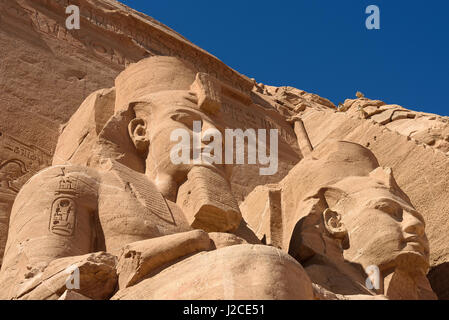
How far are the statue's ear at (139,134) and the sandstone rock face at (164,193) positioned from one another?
0.02m

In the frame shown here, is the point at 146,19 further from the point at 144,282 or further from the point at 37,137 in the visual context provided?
the point at 144,282

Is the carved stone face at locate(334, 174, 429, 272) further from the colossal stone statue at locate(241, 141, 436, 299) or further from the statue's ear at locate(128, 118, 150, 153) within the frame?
the statue's ear at locate(128, 118, 150, 153)

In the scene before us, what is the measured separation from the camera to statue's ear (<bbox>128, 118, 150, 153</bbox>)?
609 centimetres

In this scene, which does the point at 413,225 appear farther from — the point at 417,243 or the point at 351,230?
the point at 351,230

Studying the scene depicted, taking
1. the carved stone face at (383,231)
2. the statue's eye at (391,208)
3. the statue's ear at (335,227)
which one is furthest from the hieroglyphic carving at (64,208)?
the statue's eye at (391,208)

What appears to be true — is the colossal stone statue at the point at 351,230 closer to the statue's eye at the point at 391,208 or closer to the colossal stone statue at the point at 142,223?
the statue's eye at the point at 391,208

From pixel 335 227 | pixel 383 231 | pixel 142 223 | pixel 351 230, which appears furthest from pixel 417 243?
pixel 142 223

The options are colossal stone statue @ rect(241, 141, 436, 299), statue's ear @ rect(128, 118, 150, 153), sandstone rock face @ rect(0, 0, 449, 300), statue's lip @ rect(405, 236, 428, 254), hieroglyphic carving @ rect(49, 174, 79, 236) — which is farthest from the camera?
statue's ear @ rect(128, 118, 150, 153)

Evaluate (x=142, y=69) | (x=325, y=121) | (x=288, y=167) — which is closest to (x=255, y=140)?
(x=288, y=167)

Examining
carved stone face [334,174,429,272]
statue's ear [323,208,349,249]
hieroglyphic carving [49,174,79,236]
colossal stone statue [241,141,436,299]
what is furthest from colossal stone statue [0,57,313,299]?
carved stone face [334,174,429,272]

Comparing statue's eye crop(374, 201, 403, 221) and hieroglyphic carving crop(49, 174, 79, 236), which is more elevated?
statue's eye crop(374, 201, 403, 221)

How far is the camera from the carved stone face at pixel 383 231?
5.93 metres

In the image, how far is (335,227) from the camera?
629 centimetres

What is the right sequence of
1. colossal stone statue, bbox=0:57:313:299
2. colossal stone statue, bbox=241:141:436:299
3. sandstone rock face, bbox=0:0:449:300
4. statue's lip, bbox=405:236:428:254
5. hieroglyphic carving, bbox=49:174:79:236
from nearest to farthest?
colossal stone statue, bbox=0:57:313:299
sandstone rock face, bbox=0:0:449:300
hieroglyphic carving, bbox=49:174:79:236
colossal stone statue, bbox=241:141:436:299
statue's lip, bbox=405:236:428:254
